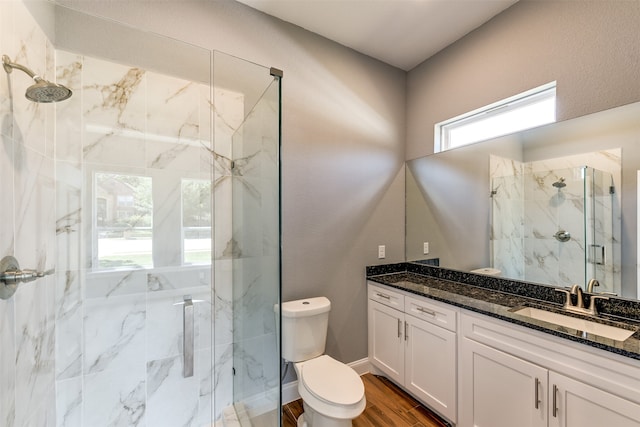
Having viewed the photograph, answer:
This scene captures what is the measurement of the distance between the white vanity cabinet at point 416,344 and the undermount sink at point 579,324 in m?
0.41

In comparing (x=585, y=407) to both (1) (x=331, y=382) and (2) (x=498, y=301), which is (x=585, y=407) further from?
(1) (x=331, y=382)

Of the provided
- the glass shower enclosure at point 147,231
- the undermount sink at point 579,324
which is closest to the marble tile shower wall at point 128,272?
the glass shower enclosure at point 147,231

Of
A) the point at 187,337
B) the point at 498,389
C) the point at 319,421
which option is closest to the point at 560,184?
the point at 498,389

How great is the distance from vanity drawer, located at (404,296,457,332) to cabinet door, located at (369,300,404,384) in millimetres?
127

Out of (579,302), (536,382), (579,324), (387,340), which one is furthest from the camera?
(387,340)

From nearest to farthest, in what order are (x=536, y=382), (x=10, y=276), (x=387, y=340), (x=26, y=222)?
(x=10, y=276) < (x=26, y=222) < (x=536, y=382) < (x=387, y=340)

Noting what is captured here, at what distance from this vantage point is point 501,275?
6.15 feet

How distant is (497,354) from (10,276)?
2080 millimetres

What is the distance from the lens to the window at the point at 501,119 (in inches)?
69.5

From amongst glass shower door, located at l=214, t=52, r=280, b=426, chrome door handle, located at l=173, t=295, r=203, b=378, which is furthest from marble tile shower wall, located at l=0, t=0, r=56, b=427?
glass shower door, located at l=214, t=52, r=280, b=426

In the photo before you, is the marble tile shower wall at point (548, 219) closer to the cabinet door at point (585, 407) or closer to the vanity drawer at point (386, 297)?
the cabinet door at point (585, 407)

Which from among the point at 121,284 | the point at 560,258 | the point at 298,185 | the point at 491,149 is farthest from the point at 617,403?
the point at 121,284

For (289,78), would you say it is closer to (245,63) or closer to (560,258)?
(245,63)

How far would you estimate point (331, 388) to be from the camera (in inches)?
57.8
